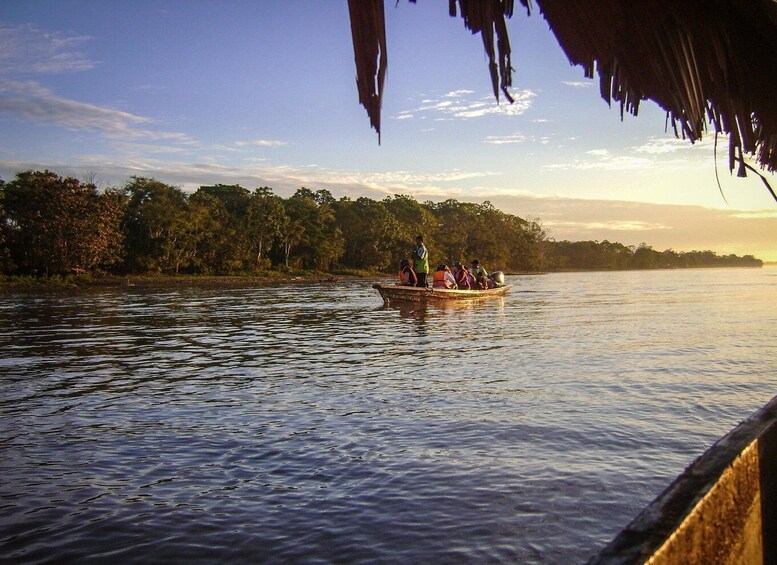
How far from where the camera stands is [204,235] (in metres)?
56.3

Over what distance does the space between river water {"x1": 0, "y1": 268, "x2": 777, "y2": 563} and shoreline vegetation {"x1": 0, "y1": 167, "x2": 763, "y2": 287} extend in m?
35.5

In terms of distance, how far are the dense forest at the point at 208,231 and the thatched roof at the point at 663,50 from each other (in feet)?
154

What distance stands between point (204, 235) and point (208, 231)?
62cm

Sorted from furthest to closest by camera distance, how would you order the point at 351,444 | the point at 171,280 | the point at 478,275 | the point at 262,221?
the point at 262,221
the point at 171,280
the point at 478,275
the point at 351,444

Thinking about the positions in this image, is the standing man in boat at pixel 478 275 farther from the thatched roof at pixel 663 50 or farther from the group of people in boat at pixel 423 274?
the thatched roof at pixel 663 50

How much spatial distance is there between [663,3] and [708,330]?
49.8 feet

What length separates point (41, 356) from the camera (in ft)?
38.2

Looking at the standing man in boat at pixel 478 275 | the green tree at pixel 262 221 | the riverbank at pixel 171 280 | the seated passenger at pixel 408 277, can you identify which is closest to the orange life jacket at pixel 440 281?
the seated passenger at pixel 408 277

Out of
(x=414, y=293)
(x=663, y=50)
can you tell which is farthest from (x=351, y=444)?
(x=414, y=293)

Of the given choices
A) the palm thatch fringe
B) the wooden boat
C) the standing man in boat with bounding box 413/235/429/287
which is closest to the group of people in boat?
the standing man in boat with bounding box 413/235/429/287

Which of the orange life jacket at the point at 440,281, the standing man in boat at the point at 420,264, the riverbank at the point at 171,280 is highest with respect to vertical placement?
the standing man in boat at the point at 420,264

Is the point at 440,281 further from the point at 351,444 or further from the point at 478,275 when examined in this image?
the point at 351,444

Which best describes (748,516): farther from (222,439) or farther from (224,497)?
(222,439)

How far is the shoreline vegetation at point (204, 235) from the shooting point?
44.5m
